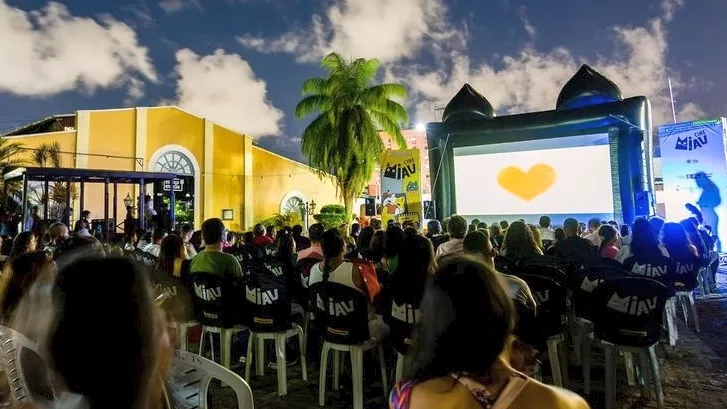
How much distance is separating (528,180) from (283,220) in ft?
49.9

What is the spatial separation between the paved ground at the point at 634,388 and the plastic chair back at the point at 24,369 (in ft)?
6.67

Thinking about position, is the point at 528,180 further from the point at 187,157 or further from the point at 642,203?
the point at 187,157

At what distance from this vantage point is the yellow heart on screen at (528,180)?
40.5ft

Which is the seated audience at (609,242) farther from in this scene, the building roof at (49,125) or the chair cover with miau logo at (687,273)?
the building roof at (49,125)

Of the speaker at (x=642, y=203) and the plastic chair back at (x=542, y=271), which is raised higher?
the speaker at (x=642, y=203)

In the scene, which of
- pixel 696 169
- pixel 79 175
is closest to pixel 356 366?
pixel 79 175

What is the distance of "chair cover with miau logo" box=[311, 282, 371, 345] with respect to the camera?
11.4 feet

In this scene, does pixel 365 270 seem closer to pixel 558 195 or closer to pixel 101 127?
pixel 558 195

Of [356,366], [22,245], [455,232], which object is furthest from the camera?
[455,232]

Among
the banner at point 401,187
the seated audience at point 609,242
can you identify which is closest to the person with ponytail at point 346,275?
the seated audience at point 609,242

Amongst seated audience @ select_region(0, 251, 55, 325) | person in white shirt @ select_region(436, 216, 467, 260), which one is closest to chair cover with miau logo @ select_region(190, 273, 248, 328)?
seated audience @ select_region(0, 251, 55, 325)

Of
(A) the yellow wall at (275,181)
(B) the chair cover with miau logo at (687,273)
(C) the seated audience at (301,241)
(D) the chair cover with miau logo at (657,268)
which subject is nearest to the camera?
(D) the chair cover with miau logo at (657,268)

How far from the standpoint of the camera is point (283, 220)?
24.4 m

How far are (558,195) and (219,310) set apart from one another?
34.9 ft
